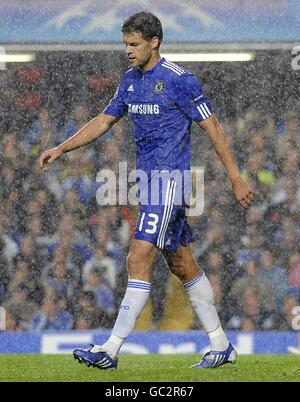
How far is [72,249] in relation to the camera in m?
11.5

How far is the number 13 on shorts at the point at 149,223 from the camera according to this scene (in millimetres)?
7812

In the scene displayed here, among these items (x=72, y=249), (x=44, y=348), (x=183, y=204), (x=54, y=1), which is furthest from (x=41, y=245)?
(x=183, y=204)

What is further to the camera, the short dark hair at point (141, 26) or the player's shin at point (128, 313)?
the short dark hair at point (141, 26)

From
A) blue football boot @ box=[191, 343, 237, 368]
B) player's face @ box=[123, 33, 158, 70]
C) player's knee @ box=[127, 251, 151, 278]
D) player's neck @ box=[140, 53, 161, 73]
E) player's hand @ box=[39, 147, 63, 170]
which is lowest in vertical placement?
blue football boot @ box=[191, 343, 237, 368]

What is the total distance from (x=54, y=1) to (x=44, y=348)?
8.96 ft

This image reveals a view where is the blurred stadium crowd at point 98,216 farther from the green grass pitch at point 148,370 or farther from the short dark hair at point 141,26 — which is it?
the short dark hair at point 141,26

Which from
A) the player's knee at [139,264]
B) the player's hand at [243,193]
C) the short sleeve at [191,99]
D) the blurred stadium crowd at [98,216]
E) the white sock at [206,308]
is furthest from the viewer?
the blurred stadium crowd at [98,216]

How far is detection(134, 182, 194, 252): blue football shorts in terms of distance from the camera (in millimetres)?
7812

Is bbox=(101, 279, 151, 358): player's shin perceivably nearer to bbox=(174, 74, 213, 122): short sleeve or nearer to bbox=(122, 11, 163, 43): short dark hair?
bbox=(174, 74, 213, 122): short sleeve

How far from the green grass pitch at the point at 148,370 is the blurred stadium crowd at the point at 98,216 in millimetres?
2013

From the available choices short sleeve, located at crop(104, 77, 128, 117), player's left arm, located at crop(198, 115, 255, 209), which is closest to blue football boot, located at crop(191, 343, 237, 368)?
player's left arm, located at crop(198, 115, 255, 209)

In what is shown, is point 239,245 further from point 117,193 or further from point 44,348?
point 44,348

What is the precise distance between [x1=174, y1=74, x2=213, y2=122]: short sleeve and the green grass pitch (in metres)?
1.47

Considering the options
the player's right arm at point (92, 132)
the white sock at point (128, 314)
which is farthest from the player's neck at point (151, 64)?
the white sock at point (128, 314)
